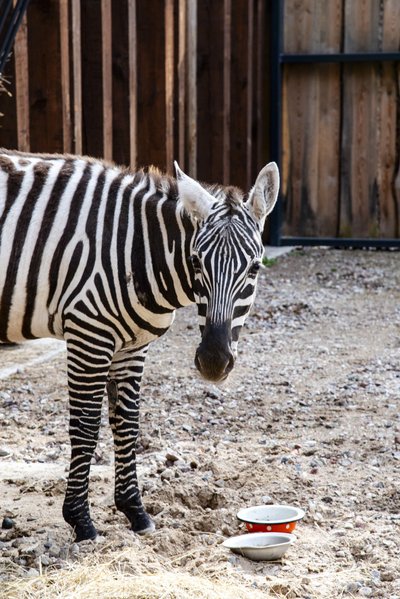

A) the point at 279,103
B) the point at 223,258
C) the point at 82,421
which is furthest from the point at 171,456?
the point at 279,103

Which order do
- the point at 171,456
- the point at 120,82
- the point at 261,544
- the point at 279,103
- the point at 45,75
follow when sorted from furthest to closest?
the point at 279,103 → the point at 120,82 → the point at 45,75 → the point at 171,456 → the point at 261,544

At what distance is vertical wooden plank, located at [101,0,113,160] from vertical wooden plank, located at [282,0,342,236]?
5076 mm

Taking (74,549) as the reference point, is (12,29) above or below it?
above

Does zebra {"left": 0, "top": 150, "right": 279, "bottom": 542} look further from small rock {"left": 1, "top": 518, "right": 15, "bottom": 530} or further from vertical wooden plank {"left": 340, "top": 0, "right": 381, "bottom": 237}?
vertical wooden plank {"left": 340, "top": 0, "right": 381, "bottom": 237}

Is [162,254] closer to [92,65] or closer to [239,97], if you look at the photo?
[92,65]

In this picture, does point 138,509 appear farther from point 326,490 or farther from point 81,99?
point 81,99

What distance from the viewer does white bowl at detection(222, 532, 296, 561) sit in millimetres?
3768

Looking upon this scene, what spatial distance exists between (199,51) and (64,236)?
23.8 ft

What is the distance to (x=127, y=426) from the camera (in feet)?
13.6

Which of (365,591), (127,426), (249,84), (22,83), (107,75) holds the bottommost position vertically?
(365,591)

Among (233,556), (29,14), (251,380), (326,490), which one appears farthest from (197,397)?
(29,14)

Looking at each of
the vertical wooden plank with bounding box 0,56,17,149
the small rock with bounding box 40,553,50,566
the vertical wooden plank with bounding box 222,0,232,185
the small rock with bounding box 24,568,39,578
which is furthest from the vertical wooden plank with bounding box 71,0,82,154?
the vertical wooden plank with bounding box 222,0,232,185

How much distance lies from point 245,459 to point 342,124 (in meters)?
7.86

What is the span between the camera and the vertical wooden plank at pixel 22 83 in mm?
6262
